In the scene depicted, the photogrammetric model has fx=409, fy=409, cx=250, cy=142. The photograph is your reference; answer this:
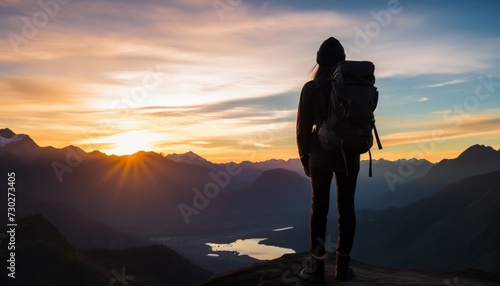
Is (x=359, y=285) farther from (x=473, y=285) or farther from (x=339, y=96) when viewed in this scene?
(x=339, y=96)

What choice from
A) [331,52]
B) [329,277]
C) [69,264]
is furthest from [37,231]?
[331,52]

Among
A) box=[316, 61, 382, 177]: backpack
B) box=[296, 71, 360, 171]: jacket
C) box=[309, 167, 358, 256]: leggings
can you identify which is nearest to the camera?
box=[316, 61, 382, 177]: backpack

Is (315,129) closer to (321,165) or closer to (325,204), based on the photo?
(321,165)

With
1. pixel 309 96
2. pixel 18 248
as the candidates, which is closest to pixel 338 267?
pixel 309 96

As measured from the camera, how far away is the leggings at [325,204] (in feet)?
26.7

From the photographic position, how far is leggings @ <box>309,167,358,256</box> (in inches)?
320

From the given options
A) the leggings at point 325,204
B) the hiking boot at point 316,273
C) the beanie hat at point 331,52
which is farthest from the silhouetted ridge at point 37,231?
the beanie hat at point 331,52

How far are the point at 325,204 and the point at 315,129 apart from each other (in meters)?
1.52

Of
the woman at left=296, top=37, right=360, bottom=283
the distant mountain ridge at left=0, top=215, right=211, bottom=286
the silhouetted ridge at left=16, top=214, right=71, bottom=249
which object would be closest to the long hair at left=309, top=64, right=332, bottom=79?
the woman at left=296, top=37, right=360, bottom=283

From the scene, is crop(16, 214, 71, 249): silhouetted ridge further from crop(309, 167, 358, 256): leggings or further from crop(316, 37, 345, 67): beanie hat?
crop(316, 37, 345, 67): beanie hat

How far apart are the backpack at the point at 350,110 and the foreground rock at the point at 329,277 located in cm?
302

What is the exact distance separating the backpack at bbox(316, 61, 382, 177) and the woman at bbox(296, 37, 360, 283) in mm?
289

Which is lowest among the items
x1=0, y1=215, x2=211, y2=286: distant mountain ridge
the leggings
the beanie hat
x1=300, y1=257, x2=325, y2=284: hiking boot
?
x1=0, y1=215, x2=211, y2=286: distant mountain ridge

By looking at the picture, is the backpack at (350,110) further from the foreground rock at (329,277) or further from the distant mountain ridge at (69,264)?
the distant mountain ridge at (69,264)
